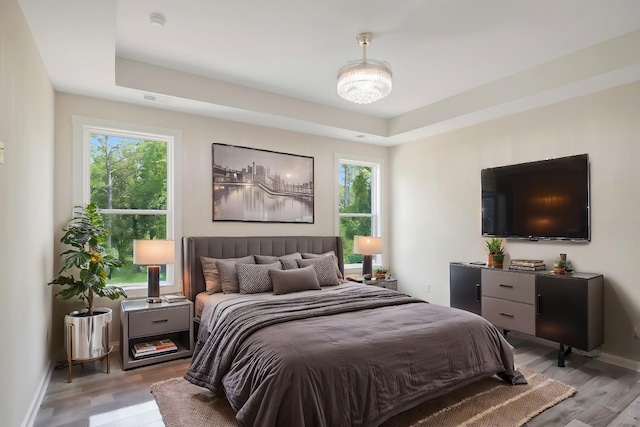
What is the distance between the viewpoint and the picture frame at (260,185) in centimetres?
432

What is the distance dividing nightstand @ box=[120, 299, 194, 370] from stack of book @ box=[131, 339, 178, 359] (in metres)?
0.03

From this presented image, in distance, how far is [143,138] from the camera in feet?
13.0

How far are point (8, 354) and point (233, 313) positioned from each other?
4.36 feet

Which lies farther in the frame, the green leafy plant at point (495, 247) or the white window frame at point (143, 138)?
the green leafy plant at point (495, 247)

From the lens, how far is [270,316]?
8.66 feet

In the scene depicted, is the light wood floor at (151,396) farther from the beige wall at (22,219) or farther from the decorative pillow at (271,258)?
the decorative pillow at (271,258)

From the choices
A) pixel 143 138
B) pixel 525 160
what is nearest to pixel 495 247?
pixel 525 160

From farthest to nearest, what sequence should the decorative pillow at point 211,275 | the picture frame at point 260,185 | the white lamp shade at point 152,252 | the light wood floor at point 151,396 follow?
the picture frame at point 260,185
the decorative pillow at point 211,275
the white lamp shade at point 152,252
the light wood floor at point 151,396

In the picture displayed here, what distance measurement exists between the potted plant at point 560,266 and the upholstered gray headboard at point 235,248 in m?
2.44

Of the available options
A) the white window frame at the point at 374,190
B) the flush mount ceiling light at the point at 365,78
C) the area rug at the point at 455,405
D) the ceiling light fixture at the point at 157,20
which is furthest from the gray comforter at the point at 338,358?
the white window frame at the point at 374,190

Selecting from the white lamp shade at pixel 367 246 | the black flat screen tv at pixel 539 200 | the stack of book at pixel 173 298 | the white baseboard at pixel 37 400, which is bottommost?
the white baseboard at pixel 37 400

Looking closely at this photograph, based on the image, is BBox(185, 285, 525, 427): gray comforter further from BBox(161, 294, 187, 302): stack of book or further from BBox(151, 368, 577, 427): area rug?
BBox(161, 294, 187, 302): stack of book

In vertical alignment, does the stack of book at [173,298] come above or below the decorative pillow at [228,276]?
below

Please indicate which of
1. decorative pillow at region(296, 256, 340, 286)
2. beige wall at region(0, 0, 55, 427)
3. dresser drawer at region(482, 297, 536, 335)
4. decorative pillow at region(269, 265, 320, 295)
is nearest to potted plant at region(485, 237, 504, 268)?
dresser drawer at region(482, 297, 536, 335)
